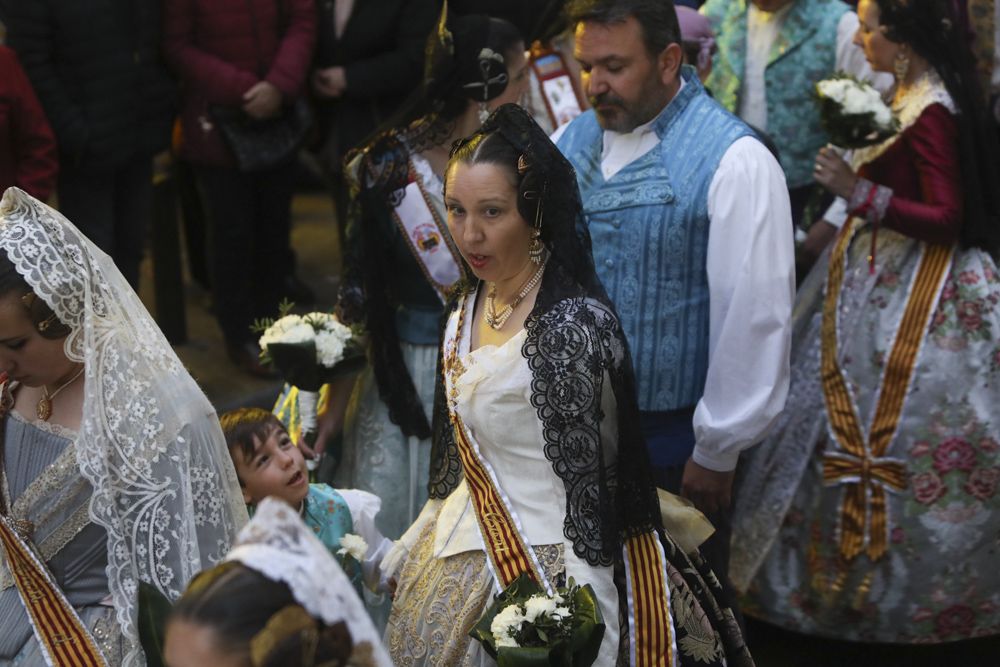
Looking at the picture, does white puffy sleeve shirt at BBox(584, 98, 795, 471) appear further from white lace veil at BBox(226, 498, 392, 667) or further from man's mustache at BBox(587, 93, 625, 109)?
white lace veil at BBox(226, 498, 392, 667)

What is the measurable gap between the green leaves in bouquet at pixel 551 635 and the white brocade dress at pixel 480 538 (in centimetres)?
8

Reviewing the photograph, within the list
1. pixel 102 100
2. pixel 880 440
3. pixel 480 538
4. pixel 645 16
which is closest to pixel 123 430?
pixel 480 538

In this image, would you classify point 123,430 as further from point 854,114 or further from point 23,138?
point 23,138

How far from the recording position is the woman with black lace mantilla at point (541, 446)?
2998 millimetres

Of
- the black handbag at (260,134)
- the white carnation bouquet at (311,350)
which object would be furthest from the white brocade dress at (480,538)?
the black handbag at (260,134)

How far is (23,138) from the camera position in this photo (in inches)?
217

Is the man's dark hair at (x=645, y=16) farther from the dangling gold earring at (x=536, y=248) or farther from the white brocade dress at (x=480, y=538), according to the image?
the white brocade dress at (x=480, y=538)

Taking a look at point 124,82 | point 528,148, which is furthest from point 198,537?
point 124,82

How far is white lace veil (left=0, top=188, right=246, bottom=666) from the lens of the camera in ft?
9.45

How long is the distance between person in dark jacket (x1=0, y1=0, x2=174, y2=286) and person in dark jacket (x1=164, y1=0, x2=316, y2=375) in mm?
155

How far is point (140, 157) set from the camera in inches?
249

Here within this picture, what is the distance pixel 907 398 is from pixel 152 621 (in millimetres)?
2727

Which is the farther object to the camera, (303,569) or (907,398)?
(907,398)

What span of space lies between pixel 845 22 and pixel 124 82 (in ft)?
9.80
